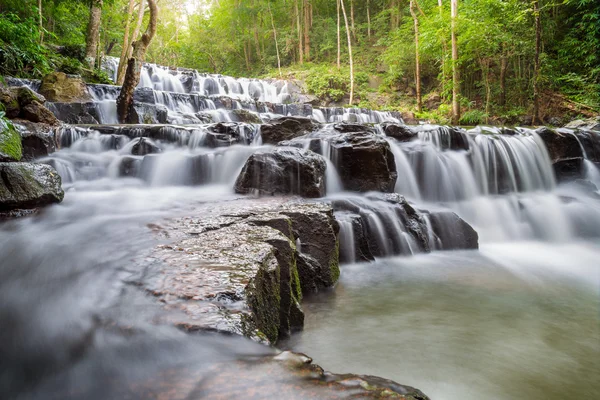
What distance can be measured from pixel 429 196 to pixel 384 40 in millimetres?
19285

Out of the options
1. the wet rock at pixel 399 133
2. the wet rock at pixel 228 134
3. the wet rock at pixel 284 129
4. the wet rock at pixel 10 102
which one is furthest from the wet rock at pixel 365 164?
the wet rock at pixel 10 102

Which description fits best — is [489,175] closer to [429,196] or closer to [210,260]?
[429,196]

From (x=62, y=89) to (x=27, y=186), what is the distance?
24.0 ft

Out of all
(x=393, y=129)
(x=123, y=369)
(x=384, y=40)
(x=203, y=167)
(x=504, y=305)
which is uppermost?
(x=384, y=40)

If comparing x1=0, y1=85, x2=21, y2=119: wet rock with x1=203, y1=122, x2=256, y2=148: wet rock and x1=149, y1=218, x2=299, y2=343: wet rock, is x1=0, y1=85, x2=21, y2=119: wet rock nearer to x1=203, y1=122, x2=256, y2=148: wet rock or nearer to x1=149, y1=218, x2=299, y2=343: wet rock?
x1=203, y1=122, x2=256, y2=148: wet rock

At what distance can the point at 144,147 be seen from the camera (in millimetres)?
6605

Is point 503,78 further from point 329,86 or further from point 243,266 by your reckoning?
point 243,266

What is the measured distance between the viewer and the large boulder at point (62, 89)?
30.2ft

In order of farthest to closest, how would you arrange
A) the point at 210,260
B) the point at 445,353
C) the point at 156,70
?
1. the point at 156,70
2. the point at 445,353
3. the point at 210,260

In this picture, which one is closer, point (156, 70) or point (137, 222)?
point (137, 222)

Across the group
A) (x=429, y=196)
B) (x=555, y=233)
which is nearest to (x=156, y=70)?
(x=429, y=196)

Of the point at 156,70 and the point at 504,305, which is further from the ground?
the point at 156,70

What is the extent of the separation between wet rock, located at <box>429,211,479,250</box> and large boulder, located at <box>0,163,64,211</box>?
4.95 metres

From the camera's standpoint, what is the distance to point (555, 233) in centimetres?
570
